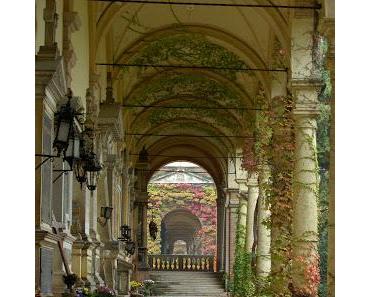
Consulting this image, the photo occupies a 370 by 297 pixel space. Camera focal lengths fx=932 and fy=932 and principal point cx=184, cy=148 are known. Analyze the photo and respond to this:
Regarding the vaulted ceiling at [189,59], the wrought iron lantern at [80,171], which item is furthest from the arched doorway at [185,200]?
the wrought iron lantern at [80,171]

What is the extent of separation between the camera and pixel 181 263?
4650 cm

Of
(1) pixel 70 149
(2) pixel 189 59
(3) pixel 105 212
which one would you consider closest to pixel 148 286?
(2) pixel 189 59

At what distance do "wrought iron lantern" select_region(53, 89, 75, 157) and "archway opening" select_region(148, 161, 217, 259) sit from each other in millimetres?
43289

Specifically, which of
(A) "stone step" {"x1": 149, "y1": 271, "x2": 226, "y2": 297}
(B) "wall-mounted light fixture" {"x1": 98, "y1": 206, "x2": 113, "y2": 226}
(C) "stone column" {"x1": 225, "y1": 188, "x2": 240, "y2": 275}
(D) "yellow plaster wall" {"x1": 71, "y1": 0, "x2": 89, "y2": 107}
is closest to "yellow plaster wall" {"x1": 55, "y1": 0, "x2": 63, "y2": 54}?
(D) "yellow plaster wall" {"x1": 71, "y1": 0, "x2": 89, "y2": 107}

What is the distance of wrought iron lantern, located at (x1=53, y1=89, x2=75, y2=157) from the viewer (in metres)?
9.83

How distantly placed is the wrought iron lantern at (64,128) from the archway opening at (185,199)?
142 ft

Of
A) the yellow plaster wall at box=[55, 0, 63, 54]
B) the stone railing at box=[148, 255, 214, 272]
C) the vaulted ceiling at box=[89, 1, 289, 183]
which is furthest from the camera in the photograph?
the stone railing at box=[148, 255, 214, 272]

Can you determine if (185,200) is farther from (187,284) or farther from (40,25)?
(40,25)

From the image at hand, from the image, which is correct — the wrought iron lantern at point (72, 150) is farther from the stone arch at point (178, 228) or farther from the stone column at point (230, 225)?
the stone arch at point (178, 228)

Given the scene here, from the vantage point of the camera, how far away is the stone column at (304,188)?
15.3m

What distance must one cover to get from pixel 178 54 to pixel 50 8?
44.0 feet

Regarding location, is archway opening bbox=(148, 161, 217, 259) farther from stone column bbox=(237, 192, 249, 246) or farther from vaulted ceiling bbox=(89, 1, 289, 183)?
stone column bbox=(237, 192, 249, 246)

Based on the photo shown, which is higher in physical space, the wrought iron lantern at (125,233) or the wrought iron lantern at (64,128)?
the wrought iron lantern at (64,128)
